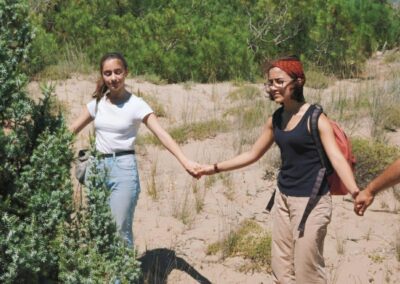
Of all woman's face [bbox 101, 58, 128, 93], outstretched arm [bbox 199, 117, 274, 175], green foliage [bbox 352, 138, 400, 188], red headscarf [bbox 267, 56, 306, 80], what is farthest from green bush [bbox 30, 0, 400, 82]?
red headscarf [bbox 267, 56, 306, 80]

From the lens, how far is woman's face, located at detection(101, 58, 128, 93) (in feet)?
14.3

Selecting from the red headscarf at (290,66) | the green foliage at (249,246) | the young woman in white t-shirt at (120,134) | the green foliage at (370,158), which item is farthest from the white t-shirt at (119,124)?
the green foliage at (370,158)

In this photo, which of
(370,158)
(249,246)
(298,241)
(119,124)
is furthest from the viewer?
(370,158)

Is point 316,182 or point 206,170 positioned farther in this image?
point 206,170

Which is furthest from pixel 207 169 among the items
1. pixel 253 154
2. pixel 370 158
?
pixel 370 158

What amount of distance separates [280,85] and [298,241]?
0.98 meters

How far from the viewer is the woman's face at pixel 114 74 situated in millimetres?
4371

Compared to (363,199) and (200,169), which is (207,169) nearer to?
(200,169)

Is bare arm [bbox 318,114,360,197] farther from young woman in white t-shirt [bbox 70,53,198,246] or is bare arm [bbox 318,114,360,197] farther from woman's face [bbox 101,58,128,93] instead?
woman's face [bbox 101,58,128,93]

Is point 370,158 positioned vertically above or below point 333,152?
below

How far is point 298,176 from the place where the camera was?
3957 mm

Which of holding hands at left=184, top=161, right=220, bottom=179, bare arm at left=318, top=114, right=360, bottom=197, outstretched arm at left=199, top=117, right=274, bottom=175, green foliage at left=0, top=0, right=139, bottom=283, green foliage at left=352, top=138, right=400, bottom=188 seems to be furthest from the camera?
green foliage at left=352, top=138, right=400, bottom=188

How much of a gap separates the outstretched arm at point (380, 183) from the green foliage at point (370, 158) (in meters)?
2.91

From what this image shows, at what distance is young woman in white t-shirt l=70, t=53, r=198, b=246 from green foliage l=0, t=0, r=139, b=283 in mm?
870
